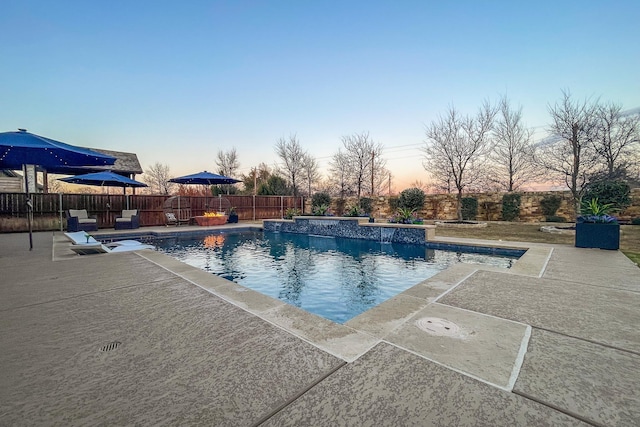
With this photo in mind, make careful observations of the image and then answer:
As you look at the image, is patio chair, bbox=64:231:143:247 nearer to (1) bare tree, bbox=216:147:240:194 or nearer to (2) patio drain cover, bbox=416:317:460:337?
(2) patio drain cover, bbox=416:317:460:337

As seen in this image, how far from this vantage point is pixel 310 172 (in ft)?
80.8

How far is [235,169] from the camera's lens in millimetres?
27344

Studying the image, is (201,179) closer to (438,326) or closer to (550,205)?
(438,326)

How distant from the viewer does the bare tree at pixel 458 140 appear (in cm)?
1391

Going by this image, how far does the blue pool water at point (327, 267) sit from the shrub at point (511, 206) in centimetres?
927

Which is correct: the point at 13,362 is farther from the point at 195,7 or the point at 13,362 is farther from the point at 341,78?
the point at 341,78

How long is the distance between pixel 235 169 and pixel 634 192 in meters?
27.1

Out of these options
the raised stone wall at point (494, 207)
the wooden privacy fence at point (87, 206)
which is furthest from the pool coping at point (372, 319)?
the raised stone wall at point (494, 207)

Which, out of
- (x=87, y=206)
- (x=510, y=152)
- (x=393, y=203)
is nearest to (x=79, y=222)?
(x=87, y=206)

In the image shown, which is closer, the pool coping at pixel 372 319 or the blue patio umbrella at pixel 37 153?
the pool coping at pixel 372 319

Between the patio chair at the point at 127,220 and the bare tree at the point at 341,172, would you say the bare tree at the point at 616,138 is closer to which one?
the bare tree at the point at 341,172

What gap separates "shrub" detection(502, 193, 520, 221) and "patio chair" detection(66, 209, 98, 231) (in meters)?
18.5

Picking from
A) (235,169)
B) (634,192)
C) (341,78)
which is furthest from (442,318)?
(235,169)

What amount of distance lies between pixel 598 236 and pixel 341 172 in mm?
17877
